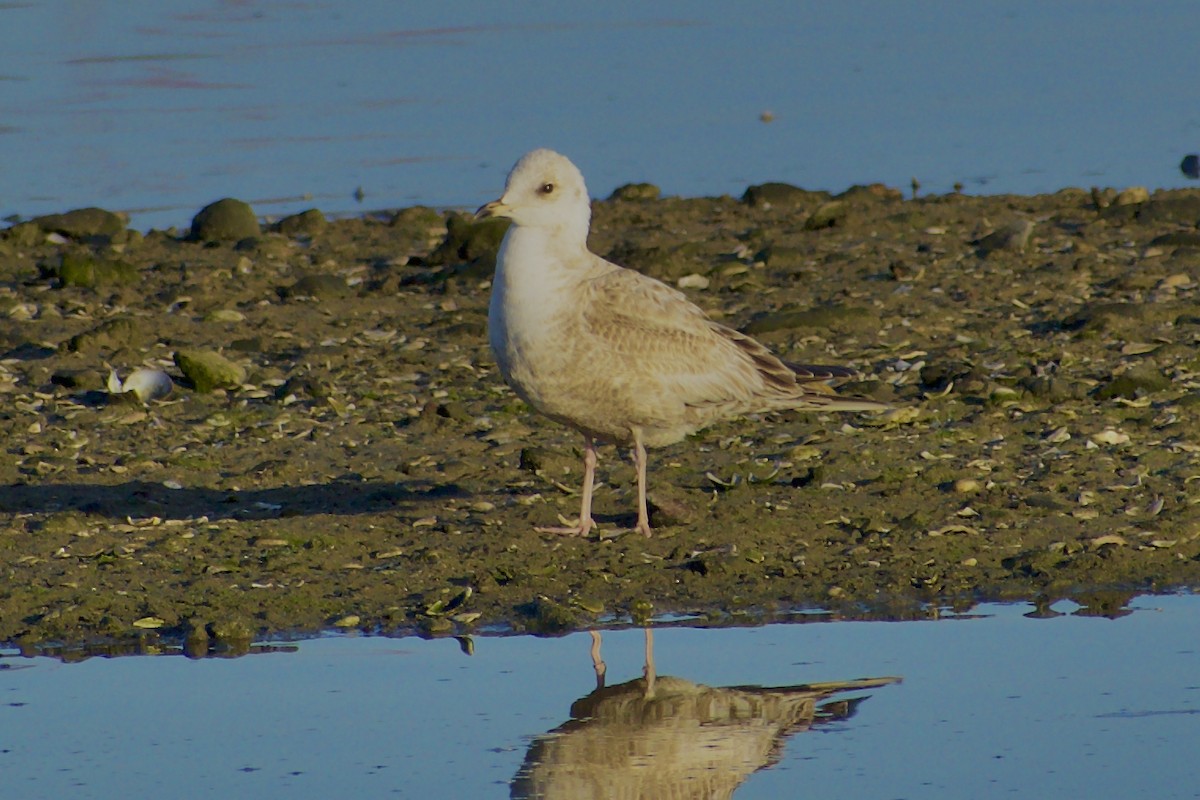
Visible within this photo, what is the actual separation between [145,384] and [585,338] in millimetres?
2627

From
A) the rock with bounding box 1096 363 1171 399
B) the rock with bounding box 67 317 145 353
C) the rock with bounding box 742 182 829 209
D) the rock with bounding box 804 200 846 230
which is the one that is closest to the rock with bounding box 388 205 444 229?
the rock with bounding box 742 182 829 209

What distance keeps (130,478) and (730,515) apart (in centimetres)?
225

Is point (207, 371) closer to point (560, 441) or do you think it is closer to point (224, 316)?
point (224, 316)

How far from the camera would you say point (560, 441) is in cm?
784

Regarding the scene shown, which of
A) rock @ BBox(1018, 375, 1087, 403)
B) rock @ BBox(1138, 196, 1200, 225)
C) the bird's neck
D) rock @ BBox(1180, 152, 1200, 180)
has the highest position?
rock @ BBox(1180, 152, 1200, 180)

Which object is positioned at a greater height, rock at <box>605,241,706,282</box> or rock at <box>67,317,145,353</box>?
rock at <box>605,241,706,282</box>

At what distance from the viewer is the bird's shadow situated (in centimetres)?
691

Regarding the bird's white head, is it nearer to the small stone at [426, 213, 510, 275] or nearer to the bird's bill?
the bird's bill

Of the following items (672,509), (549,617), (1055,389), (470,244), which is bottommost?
(549,617)

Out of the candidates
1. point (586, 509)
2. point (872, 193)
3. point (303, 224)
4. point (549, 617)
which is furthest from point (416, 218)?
point (549, 617)

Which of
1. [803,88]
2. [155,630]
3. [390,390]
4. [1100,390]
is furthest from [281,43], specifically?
[155,630]

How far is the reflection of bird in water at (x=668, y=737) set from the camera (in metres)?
4.67

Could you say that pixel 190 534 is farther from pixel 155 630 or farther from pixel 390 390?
pixel 390 390

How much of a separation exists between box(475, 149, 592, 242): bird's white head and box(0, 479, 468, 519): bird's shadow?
3.51ft
